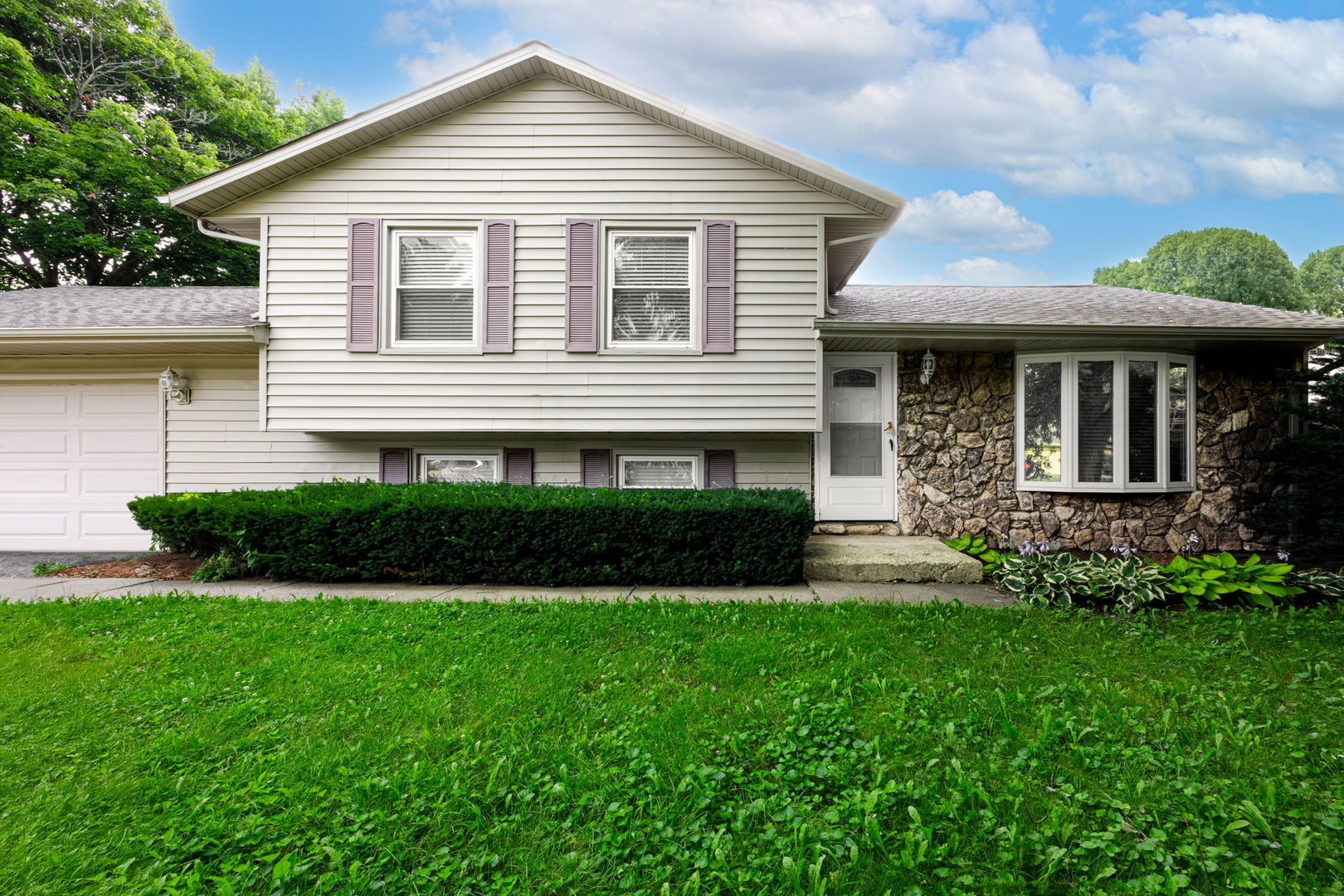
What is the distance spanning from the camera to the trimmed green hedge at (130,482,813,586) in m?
5.11

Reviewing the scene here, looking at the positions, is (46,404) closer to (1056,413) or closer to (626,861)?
(626,861)

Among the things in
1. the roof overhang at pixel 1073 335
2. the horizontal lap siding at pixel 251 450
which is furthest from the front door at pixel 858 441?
the roof overhang at pixel 1073 335

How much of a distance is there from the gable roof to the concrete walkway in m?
3.93

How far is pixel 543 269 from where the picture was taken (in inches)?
250

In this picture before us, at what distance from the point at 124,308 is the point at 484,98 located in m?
5.75

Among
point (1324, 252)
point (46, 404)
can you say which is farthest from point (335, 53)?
point (1324, 252)

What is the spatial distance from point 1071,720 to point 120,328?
8980mm

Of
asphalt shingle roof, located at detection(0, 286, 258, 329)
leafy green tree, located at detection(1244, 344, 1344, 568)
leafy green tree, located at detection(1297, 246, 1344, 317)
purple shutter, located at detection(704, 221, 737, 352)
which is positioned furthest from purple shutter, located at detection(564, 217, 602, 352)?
leafy green tree, located at detection(1297, 246, 1344, 317)

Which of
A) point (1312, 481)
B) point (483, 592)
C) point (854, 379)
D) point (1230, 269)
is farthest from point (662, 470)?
point (1230, 269)

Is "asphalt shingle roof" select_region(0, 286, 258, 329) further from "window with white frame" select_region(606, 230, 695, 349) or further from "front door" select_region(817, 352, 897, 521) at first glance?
"front door" select_region(817, 352, 897, 521)

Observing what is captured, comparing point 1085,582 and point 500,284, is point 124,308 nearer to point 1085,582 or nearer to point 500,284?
point 500,284

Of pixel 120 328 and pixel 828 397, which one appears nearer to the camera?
pixel 120 328

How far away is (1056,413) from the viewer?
6.93 meters

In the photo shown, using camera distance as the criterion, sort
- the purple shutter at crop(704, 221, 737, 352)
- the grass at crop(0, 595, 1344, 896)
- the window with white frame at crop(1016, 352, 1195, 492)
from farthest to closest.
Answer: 1. the window with white frame at crop(1016, 352, 1195, 492)
2. the purple shutter at crop(704, 221, 737, 352)
3. the grass at crop(0, 595, 1344, 896)
